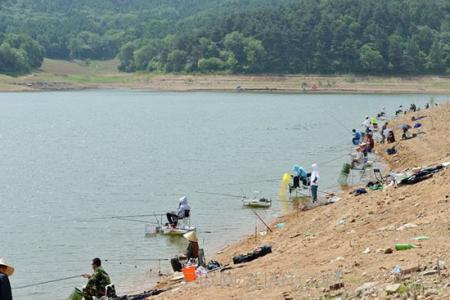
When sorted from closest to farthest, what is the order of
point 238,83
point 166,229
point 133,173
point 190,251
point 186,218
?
point 190,251 < point 166,229 < point 186,218 < point 133,173 < point 238,83

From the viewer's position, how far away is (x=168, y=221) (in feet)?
75.7

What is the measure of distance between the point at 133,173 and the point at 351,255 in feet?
78.0

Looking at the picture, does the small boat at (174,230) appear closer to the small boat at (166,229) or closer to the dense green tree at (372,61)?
the small boat at (166,229)

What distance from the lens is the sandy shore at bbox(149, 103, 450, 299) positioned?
11156 millimetres

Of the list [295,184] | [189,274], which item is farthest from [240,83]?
[189,274]

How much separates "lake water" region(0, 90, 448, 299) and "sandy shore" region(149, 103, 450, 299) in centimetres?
275

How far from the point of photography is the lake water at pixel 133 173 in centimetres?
2072

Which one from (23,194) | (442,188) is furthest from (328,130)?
(442,188)

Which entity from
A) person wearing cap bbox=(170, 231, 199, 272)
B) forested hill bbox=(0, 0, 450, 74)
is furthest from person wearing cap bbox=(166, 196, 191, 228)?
forested hill bbox=(0, 0, 450, 74)

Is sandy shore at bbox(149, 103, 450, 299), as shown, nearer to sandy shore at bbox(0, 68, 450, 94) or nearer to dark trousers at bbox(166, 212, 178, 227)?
dark trousers at bbox(166, 212, 178, 227)

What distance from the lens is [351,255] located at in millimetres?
13508

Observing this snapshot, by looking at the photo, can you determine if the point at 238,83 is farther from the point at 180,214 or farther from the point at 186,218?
the point at 180,214

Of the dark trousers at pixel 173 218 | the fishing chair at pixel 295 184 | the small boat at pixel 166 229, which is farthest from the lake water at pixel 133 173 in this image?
the fishing chair at pixel 295 184

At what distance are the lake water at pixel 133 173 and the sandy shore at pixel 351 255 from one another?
9.01 feet
